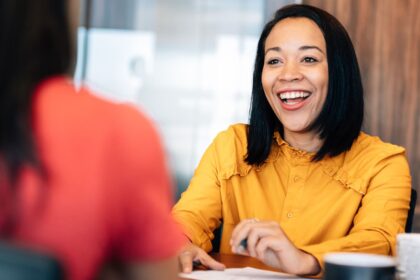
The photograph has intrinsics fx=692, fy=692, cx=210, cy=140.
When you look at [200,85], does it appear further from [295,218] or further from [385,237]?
[385,237]

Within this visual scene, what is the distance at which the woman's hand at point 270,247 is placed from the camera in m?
1.57

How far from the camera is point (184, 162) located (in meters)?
3.31

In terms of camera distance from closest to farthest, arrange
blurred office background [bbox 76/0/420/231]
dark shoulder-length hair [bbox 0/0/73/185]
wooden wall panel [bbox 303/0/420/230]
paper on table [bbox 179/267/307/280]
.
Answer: dark shoulder-length hair [bbox 0/0/73/185]
paper on table [bbox 179/267/307/280]
wooden wall panel [bbox 303/0/420/230]
blurred office background [bbox 76/0/420/231]

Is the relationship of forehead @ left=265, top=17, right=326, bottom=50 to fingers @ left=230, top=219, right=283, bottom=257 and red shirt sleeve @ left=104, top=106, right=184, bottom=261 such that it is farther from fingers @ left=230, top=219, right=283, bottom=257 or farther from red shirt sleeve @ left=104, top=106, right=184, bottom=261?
red shirt sleeve @ left=104, top=106, right=184, bottom=261

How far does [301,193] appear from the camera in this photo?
214cm

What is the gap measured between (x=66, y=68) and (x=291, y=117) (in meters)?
1.53

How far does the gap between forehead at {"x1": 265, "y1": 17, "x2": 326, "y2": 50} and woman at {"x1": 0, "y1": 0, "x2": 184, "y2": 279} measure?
1.51 m

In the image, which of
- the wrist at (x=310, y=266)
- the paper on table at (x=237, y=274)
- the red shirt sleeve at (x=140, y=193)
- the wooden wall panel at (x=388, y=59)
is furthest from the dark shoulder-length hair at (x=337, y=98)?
the red shirt sleeve at (x=140, y=193)

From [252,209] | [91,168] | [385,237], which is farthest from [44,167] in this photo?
[252,209]

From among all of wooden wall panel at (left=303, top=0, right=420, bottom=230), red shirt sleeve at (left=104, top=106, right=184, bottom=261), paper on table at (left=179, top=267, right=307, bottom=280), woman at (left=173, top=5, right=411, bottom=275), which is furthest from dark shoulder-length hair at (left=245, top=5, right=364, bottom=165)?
red shirt sleeve at (left=104, top=106, right=184, bottom=261)

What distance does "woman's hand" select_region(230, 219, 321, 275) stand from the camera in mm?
1572

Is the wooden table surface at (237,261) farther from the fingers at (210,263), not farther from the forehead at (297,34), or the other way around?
the forehead at (297,34)

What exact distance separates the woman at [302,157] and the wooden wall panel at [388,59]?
0.98m

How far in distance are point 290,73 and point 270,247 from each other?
28.3 inches
